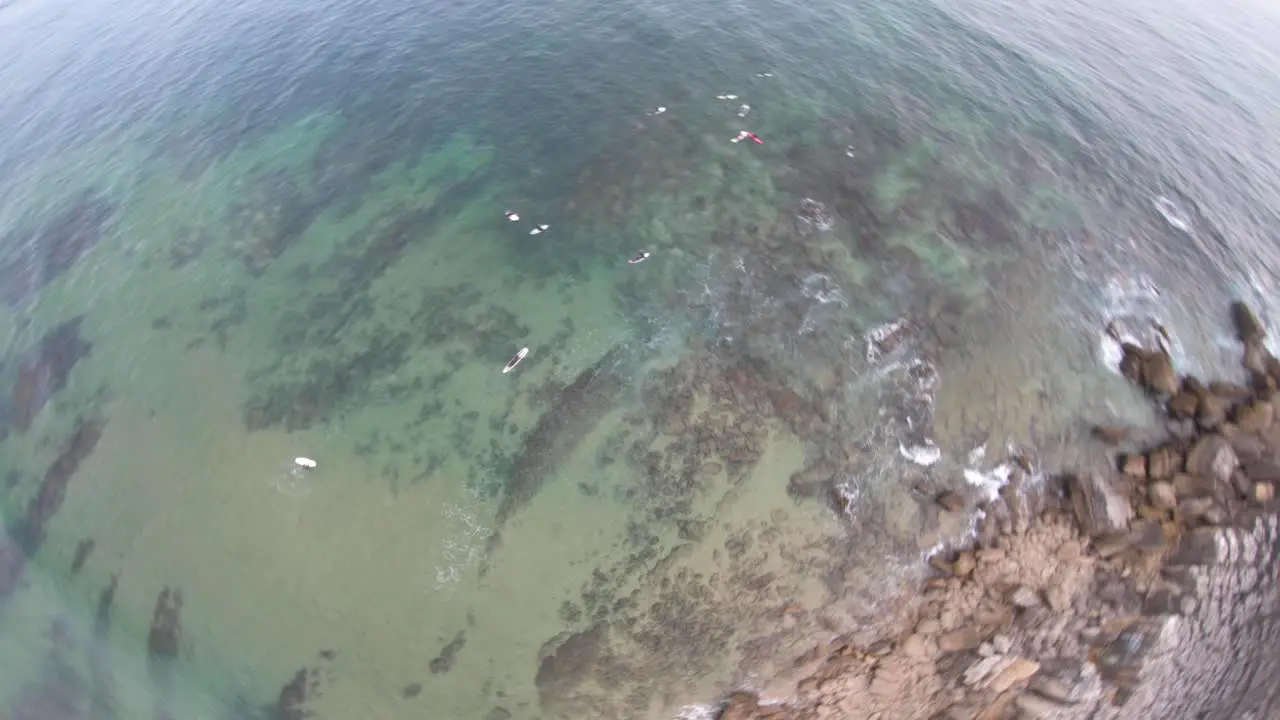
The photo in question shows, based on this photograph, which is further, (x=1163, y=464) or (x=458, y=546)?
(x=1163, y=464)

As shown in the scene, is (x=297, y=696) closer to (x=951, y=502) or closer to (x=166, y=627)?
(x=166, y=627)

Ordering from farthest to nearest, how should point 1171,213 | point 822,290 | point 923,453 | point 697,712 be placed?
point 1171,213 → point 822,290 → point 923,453 → point 697,712

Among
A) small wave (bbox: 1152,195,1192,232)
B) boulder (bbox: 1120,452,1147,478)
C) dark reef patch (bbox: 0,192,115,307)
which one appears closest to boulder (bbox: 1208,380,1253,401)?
boulder (bbox: 1120,452,1147,478)

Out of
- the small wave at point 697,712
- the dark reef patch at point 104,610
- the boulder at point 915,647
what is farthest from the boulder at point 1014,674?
the dark reef patch at point 104,610

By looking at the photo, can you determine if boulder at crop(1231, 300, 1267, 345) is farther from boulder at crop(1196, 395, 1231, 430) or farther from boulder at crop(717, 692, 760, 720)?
boulder at crop(717, 692, 760, 720)

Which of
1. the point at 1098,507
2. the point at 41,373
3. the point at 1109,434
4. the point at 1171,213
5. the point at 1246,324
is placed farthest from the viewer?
the point at 1171,213

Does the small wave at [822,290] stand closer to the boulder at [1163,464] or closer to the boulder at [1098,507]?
the boulder at [1098,507]

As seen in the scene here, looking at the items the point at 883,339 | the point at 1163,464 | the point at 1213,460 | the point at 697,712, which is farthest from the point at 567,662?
the point at 1213,460

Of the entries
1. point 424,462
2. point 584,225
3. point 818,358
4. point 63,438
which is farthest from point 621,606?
point 63,438

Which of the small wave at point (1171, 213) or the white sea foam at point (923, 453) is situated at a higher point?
the small wave at point (1171, 213)
